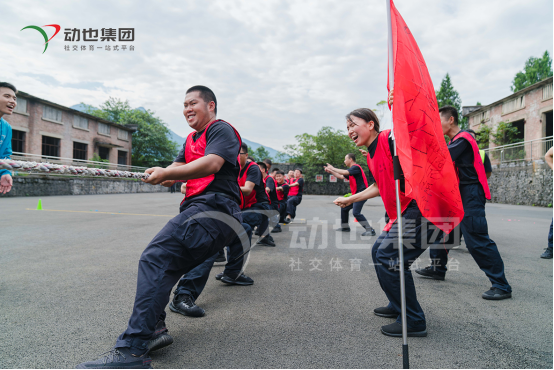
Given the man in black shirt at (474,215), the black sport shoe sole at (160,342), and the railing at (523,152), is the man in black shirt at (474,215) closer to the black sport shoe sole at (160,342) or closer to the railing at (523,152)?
the black sport shoe sole at (160,342)

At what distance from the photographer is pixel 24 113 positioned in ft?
76.0

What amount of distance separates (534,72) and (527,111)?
18271 millimetres

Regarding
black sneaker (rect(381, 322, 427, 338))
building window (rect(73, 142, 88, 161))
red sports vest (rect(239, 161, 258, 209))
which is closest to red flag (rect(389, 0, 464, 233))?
black sneaker (rect(381, 322, 427, 338))

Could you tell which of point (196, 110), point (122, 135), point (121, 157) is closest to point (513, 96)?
point (196, 110)

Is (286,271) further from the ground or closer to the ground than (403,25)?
closer to the ground

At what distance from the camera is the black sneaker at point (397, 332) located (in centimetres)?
237

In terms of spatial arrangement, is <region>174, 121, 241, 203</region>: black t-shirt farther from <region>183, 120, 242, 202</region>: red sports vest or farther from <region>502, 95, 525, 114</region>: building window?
<region>502, 95, 525, 114</region>: building window

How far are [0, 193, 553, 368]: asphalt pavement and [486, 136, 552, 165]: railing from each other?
15375 mm

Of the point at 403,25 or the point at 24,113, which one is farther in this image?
the point at 24,113

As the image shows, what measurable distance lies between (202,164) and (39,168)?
1.25 meters

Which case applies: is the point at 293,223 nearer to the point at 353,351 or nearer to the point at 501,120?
the point at 353,351

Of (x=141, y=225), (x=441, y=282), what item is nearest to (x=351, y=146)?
(x=141, y=225)

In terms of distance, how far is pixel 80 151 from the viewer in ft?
95.9

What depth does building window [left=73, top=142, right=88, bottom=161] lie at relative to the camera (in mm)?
28466
